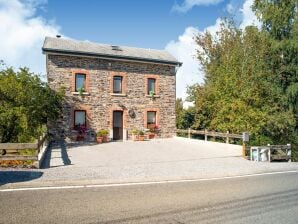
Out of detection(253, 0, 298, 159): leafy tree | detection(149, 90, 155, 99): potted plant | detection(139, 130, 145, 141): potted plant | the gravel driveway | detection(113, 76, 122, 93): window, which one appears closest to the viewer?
the gravel driveway

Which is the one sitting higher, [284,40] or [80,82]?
[284,40]

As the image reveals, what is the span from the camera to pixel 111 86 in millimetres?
23844

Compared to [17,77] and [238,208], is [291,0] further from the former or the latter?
[238,208]

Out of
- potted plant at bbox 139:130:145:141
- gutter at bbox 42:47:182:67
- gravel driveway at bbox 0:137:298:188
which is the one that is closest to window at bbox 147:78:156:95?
gutter at bbox 42:47:182:67

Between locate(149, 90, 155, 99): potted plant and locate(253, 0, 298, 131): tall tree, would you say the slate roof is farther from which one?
locate(253, 0, 298, 131): tall tree

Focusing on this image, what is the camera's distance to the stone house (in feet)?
73.1

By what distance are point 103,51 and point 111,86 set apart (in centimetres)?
292

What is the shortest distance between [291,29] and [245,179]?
68.4 ft

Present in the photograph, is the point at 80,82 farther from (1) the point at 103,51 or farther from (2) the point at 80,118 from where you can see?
(1) the point at 103,51

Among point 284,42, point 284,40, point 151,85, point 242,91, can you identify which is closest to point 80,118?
point 151,85

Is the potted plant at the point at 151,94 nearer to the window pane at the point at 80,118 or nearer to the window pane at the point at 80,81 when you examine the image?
the window pane at the point at 80,81

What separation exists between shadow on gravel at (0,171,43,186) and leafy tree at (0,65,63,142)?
21.9ft

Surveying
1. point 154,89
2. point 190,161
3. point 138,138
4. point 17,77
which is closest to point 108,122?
point 138,138

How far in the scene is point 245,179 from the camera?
10.3m
